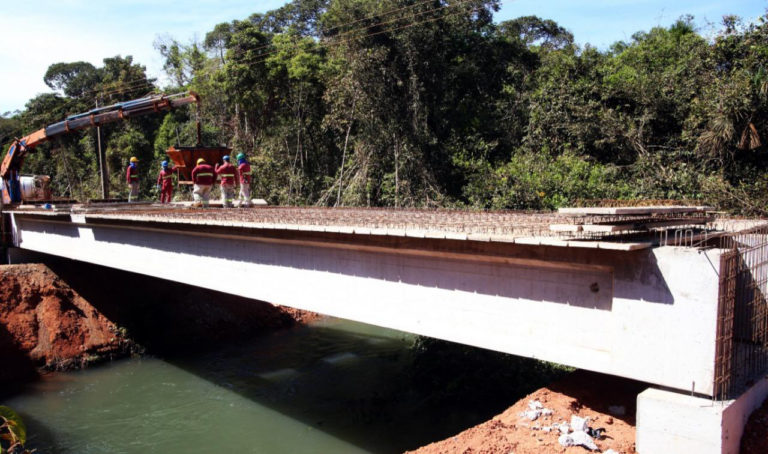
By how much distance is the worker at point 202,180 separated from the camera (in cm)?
1686

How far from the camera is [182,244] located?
12.3 meters

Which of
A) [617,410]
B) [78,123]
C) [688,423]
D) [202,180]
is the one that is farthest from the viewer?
[78,123]

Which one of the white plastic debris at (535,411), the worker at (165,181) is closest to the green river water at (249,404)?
the white plastic debris at (535,411)

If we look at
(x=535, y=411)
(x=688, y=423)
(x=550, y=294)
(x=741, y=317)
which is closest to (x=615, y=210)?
(x=550, y=294)

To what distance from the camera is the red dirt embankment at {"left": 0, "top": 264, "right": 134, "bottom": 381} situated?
634 inches

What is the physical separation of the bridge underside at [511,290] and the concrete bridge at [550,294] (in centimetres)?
1

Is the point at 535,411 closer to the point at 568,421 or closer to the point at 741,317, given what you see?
the point at 568,421

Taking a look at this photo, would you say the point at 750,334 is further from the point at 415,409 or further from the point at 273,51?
the point at 273,51

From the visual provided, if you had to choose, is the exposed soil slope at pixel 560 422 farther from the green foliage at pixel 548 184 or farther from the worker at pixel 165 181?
the worker at pixel 165 181

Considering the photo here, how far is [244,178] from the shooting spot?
16.7 metres

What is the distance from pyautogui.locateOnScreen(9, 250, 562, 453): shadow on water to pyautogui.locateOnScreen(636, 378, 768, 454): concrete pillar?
564cm

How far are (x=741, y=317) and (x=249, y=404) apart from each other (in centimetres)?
1053

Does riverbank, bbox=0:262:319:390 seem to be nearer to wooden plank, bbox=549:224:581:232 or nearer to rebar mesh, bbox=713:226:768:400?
wooden plank, bbox=549:224:581:232

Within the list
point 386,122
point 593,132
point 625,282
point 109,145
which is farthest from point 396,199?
point 109,145
